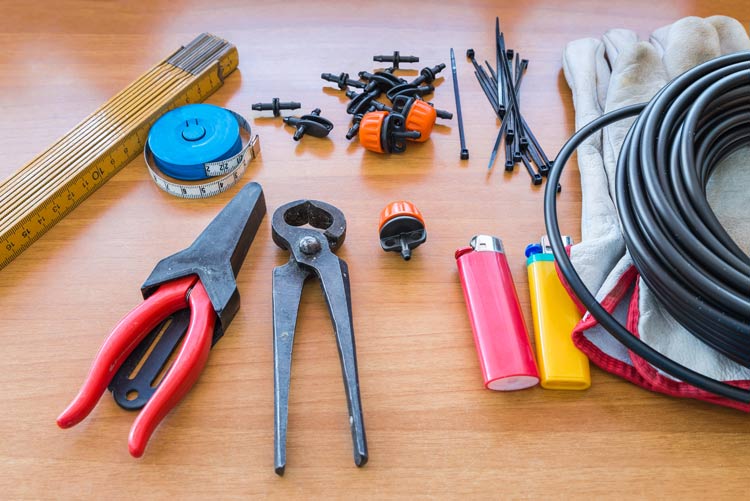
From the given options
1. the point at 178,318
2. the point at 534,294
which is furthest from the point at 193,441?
the point at 534,294

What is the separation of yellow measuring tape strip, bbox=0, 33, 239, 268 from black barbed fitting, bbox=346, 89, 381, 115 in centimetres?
22

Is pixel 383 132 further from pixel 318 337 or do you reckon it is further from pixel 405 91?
pixel 318 337

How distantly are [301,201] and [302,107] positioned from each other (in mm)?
273

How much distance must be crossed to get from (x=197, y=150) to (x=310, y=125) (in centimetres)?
17

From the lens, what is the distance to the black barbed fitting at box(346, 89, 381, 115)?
3.28 feet

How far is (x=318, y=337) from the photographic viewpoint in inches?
28.8

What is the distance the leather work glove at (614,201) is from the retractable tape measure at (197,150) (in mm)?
473

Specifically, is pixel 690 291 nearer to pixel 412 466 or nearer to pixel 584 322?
pixel 584 322

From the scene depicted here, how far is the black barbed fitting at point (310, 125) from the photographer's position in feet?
3.12

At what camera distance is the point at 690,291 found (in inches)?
24.4

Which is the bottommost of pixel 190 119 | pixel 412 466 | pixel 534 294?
pixel 412 466

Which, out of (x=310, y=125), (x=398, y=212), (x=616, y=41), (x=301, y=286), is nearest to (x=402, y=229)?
(x=398, y=212)

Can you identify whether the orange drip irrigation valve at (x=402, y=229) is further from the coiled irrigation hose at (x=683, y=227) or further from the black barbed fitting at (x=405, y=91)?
the black barbed fitting at (x=405, y=91)

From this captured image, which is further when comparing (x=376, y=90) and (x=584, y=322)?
(x=376, y=90)
